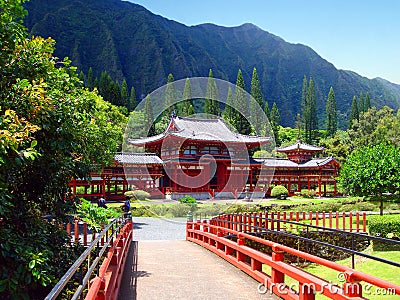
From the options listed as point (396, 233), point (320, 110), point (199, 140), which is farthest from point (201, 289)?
point (320, 110)

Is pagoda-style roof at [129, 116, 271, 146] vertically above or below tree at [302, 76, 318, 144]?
below

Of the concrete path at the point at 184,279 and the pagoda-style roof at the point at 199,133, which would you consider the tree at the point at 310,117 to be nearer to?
the pagoda-style roof at the point at 199,133

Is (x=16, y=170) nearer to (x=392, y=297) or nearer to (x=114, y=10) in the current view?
(x=392, y=297)

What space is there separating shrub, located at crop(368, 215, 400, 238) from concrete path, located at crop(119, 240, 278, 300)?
28.1 feet

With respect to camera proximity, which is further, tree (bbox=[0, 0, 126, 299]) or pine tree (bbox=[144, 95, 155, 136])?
pine tree (bbox=[144, 95, 155, 136])

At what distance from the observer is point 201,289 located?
6828 mm

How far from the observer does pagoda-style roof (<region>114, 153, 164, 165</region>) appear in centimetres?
3616

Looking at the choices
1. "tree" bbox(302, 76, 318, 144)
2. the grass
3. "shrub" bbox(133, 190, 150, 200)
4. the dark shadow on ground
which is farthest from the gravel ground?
"tree" bbox(302, 76, 318, 144)

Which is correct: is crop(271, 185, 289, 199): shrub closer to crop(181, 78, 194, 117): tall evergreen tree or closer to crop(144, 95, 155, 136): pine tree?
crop(144, 95, 155, 136): pine tree

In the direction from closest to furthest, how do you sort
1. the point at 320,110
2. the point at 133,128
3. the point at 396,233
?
the point at 396,233
the point at 133,128
the point at 320,110

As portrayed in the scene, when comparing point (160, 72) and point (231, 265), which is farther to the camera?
point (160, 72)

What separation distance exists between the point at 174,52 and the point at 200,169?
284 feet

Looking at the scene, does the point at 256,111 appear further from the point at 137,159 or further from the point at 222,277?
the point at 222,277

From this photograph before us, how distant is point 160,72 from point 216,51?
48675 mm
